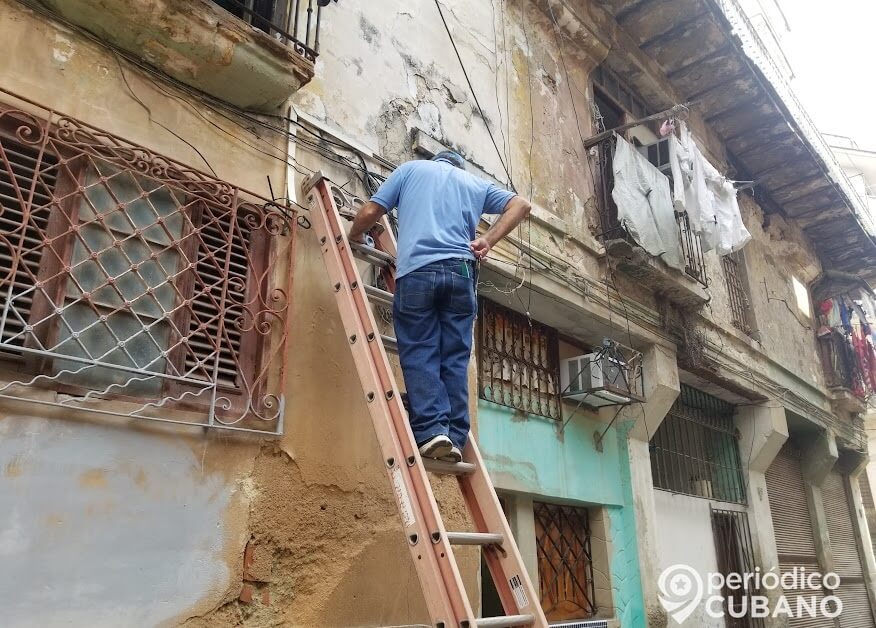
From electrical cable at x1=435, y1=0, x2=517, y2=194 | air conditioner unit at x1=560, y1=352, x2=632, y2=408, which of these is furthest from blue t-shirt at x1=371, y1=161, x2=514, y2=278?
air conditioner unit at x1=560, y1=352, x2=632, y2=408

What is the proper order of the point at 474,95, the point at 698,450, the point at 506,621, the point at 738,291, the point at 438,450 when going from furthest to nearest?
1. the point at 738,291
2. the point at 698,450
3. the point at 474,95
4. the point at 438,450
5. the point at 506,621

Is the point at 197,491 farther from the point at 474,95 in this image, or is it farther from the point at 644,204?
the point at 644,204

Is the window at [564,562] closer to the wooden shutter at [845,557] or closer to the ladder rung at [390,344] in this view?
the ladder rung at [390,344]

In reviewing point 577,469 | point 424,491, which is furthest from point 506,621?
point 577,469

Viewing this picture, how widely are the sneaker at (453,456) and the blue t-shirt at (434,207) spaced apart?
2.76ft

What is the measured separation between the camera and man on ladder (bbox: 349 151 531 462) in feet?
9.46

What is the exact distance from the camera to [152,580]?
9.08ft

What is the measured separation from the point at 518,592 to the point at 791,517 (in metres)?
8.83

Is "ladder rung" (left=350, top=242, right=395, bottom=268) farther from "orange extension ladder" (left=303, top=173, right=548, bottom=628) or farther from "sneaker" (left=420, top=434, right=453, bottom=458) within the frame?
"sneaker" (left=420, top=434, right=453, bottom=458)

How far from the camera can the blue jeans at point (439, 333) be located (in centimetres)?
294

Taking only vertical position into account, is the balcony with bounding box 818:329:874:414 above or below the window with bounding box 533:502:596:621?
above

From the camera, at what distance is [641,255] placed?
6.18m

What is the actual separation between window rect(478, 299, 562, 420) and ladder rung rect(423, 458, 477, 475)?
2346mm

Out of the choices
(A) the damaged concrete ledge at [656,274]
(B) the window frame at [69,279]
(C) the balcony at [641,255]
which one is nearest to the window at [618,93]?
(C) the balcony at [641,255]
